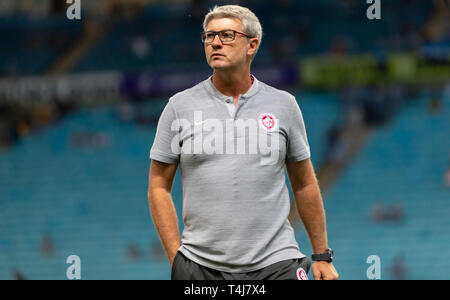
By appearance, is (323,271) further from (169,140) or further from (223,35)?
(223,35)

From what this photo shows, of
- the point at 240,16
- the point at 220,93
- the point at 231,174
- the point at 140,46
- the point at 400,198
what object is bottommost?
the point at 400,198

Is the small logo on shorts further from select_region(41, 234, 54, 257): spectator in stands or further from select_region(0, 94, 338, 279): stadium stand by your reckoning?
select_region(41, 234, 54, 257): spectator in stands

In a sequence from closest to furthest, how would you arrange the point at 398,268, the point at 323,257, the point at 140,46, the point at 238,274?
the point at 238,274 → the point at 323,257 → the point at 398,268 → the point at 140,46

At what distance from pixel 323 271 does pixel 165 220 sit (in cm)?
58

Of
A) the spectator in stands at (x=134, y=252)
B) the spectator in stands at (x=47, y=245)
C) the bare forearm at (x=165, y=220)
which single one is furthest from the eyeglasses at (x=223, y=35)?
the spectator in stands at (x=47, y=245)

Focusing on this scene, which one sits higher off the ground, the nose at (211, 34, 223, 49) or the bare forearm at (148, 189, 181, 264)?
the nose at (211, 34, 223, 49)

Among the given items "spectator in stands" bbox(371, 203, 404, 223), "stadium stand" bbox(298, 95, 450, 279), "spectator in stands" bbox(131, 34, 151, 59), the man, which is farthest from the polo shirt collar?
"spectator in stands" bbox(131, 34, 151, 59)

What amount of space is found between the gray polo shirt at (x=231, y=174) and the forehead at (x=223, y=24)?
0.75 feet

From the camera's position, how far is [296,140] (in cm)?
282

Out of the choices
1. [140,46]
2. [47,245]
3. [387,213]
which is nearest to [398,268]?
[387,213]

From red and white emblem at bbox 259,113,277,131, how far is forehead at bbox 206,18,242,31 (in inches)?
12.4

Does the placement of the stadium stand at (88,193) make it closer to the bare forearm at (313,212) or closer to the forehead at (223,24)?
the bare forearm at (313,212)

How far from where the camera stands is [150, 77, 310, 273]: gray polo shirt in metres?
2.64

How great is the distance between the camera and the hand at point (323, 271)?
281 centimetres
